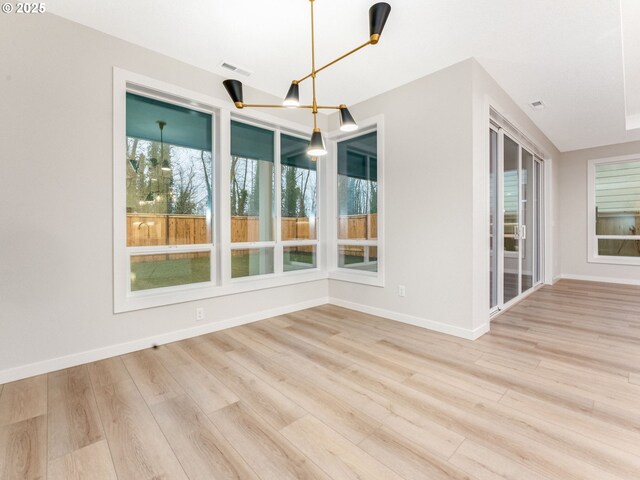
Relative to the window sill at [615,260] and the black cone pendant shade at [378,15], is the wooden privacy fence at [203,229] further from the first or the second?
the window sill at [615,260]

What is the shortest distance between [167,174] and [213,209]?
1.92 ft

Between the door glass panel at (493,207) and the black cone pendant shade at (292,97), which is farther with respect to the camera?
the door glass panel at (493,207)

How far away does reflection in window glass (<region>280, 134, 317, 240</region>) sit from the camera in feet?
13.7

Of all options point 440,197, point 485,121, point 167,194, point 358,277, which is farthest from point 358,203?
point 167,194

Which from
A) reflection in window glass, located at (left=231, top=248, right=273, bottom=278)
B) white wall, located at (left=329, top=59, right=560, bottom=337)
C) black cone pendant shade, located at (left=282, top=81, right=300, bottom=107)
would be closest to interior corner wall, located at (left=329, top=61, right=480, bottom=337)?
white wall, located at (left=329, top=59, right=560, bottom=337)

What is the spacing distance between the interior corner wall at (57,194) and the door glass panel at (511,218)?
15.0ft

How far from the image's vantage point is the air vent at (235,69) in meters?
3.14

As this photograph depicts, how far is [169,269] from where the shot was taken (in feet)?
10.4

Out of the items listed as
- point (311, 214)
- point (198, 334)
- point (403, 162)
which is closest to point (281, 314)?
point (198, 334)

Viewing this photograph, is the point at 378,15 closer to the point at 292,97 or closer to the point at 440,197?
the point at 292,97

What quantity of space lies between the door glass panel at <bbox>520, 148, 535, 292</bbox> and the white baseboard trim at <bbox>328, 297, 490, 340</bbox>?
234cm

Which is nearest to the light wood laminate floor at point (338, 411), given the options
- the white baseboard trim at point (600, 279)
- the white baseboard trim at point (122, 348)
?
the white baseboard trim at point (122, 348)

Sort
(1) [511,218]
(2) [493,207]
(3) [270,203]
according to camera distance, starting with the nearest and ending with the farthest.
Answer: (2) [493,207]
(3) [270,203]
(1) [511,218]

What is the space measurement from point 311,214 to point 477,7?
2922mm
